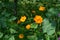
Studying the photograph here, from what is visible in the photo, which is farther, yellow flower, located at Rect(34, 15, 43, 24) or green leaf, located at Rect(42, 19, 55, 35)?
yellow flower, located at Rect(34, 15, 43, 24)

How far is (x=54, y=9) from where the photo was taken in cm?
262

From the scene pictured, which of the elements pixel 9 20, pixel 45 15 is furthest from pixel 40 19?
pixel 9 20

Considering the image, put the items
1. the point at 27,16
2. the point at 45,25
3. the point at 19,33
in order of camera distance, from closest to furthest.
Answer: the point at 45,25, the point at 19,33, the point at 27,16

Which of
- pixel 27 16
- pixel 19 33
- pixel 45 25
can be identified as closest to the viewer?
pixel 45 25

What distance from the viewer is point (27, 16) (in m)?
2.89

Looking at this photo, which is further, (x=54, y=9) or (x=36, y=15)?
(x=36, y=15)

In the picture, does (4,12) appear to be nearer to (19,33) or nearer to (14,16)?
(14,16)

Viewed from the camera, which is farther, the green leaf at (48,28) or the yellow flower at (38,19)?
the yellow flower at (38,19)

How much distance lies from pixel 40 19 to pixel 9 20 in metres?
0.34

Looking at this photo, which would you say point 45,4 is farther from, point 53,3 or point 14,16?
point 14,16

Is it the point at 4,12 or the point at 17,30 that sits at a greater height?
the point at 4,12

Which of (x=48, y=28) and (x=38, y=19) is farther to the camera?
(x=38, y=19)

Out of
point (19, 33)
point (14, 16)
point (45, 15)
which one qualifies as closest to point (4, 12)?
point (14, 16)

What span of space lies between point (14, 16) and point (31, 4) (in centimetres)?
38
